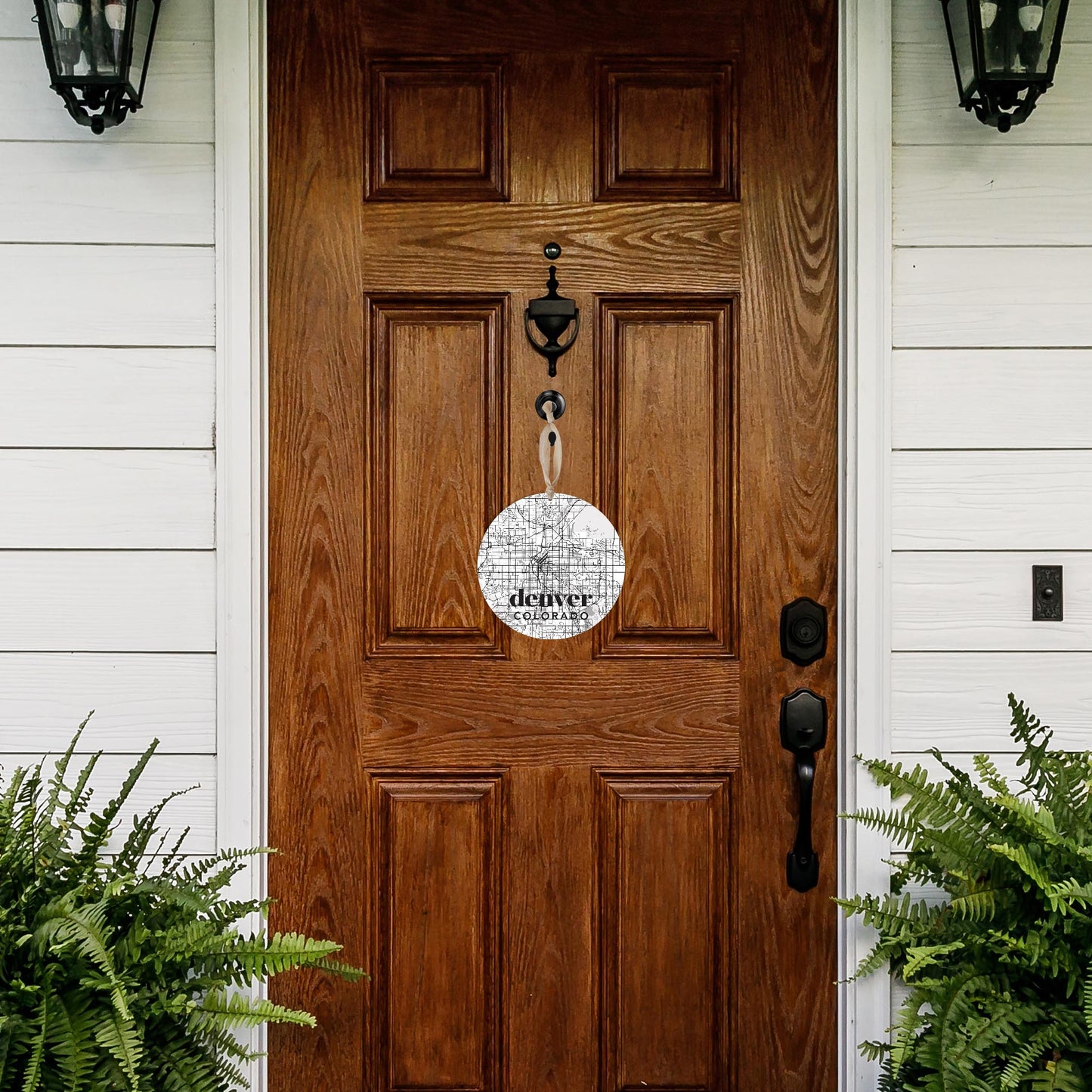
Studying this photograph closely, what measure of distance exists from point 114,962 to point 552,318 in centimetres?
111

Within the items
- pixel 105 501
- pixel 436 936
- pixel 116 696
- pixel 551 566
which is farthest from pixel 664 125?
pixel 436 936

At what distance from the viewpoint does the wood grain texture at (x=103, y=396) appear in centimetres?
152

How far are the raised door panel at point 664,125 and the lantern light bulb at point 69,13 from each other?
787 millimetres

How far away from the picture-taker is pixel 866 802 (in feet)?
5.06

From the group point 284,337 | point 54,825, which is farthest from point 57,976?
point 284,337

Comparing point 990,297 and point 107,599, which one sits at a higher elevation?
point 990,297

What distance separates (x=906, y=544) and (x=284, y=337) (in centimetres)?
106

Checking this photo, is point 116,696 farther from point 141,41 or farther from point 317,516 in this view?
point 141,41

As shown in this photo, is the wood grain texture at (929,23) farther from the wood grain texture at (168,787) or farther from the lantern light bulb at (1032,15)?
the wood grain texture at (168,787)

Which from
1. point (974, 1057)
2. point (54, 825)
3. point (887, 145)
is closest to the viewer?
point (974, 1057)

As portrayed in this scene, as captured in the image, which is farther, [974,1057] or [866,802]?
[866,802]

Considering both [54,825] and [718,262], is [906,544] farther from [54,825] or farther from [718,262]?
[54,825]

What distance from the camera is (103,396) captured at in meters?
1.52

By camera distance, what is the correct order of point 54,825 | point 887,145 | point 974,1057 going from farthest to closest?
point 887,145 → point 54,825 → point 974,1057
